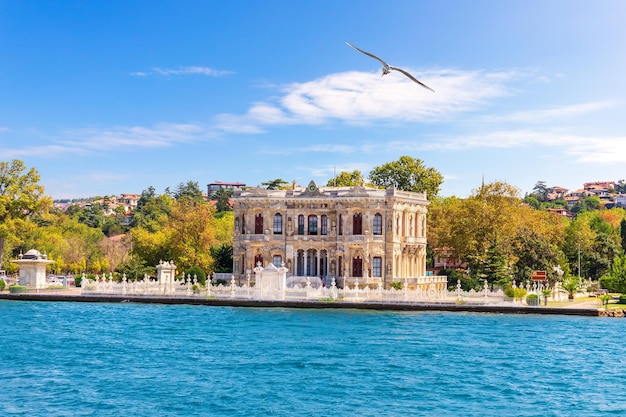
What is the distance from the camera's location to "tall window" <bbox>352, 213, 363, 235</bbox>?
5918 cm

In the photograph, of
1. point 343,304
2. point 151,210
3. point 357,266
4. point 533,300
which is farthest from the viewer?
point 151,210

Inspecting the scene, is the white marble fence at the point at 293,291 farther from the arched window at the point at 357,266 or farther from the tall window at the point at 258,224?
the tall window at the point at 258,224

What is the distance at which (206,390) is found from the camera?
26781 mm

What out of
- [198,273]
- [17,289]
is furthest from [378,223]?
[17,289]

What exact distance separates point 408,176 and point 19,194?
36.0 m

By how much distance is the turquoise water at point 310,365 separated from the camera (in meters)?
24.9

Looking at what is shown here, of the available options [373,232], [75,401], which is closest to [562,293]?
[373,232]

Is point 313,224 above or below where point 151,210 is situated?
below

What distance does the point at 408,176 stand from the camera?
269ft

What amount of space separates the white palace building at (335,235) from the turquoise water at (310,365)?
11405 mm

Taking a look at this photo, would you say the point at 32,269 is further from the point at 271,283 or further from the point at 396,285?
the point at 396,285

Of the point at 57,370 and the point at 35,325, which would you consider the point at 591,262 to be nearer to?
the point at 35,325

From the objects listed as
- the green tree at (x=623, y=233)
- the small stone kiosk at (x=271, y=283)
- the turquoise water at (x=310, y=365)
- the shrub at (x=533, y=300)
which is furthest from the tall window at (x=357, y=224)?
the green tree at (x=623, y=233)

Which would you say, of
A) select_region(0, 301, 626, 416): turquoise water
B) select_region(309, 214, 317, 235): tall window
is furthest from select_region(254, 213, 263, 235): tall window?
select_region(0, 301, 626, 416): turquoise water
